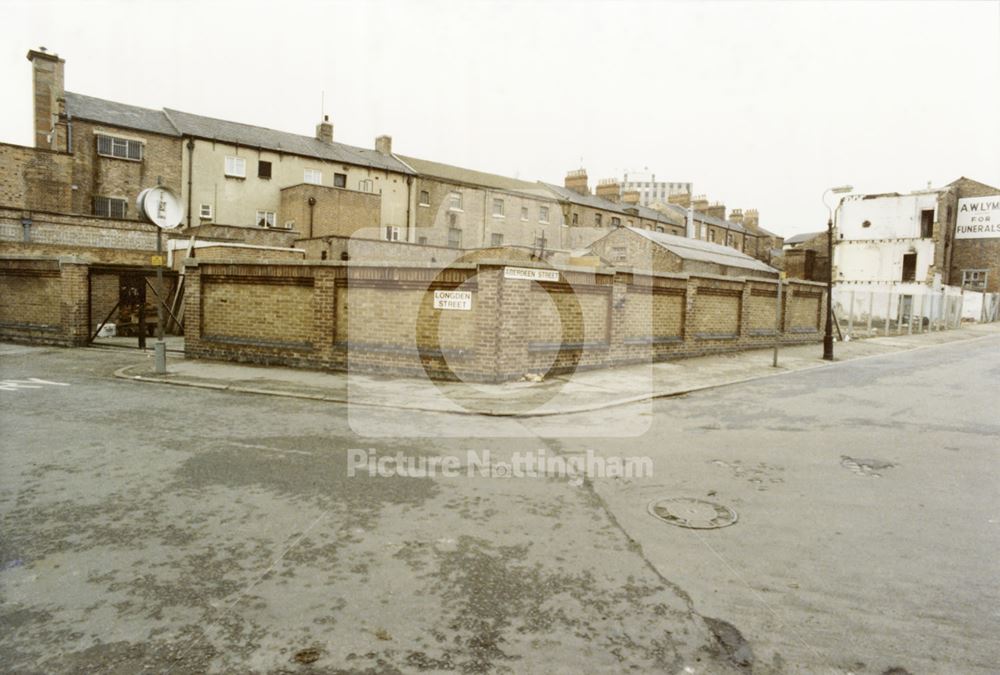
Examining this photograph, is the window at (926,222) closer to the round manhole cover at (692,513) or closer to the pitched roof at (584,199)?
the pitched roof at (584,199)

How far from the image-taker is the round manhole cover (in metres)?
5.08

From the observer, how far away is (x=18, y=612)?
135 inches

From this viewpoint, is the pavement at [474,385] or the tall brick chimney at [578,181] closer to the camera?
the pavement at [474,385]

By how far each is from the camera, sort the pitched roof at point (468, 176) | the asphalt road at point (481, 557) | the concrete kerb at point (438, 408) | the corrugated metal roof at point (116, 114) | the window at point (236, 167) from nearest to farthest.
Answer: the asphalt road at point (481, 557) → the concrete kerb at point (438, 408) → the corrugated metal roof at point (116, 114) → the window at point (236, 167) → the pitched roof at point (468, 176)

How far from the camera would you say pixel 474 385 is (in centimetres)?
1209

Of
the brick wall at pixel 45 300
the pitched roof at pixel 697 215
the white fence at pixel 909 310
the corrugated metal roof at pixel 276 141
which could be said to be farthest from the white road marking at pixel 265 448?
the pitched roof at pixel 697 215

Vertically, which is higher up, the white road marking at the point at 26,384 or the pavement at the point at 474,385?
the pavement at the point at 474,385

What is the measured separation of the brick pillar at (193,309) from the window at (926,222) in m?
49.2

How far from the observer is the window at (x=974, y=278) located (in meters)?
43.4

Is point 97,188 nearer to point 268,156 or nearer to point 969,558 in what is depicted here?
point 268,156

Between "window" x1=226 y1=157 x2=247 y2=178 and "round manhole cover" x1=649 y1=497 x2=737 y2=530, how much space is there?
3837 centimetres

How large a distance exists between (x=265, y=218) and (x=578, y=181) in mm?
31443

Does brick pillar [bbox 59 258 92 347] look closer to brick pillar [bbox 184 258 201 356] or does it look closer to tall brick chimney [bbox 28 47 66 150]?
brick pillar [bbox 184 258 201 356]

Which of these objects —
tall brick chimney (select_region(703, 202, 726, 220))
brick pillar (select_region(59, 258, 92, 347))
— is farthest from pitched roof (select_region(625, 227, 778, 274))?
tall brick chimney (select_region(703, 202, 726, 220))
